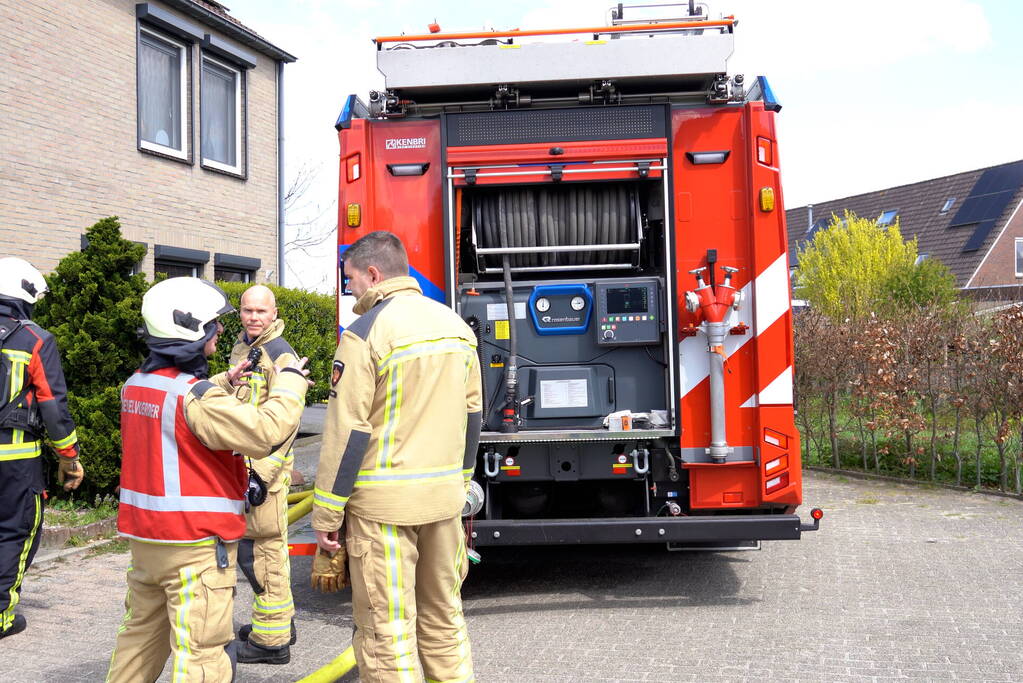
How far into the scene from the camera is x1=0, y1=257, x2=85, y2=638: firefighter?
515 centimetres

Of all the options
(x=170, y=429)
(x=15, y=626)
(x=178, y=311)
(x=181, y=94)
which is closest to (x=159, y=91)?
(x=181, y=94)

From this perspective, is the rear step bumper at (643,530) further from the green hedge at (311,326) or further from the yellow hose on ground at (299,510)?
the green hedge at (311,326)

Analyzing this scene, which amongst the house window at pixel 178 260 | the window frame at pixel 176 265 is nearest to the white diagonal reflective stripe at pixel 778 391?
the house window at pixel 178 260

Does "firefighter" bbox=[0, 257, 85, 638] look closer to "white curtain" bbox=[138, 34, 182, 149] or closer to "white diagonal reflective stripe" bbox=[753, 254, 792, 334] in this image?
"white diagonal reflective stripe" bbox=[753, 254, 792, 334]

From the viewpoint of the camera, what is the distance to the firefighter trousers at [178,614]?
3189 mm

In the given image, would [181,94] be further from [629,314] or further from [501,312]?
[629,314]

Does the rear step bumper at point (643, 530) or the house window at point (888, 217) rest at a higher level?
the house window at point (888, 217)

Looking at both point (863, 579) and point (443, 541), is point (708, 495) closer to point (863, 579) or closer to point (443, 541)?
point (863, 579)

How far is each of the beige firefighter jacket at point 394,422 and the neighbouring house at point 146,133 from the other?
29.3 ft

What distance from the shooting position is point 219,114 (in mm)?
14750

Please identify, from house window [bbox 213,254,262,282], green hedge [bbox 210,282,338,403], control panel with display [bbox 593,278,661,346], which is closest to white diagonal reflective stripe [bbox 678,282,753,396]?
control panel with display [bbox 593,278,661,346]

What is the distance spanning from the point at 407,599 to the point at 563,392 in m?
2.40

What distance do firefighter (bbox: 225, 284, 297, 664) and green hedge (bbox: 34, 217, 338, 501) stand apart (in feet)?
10.9

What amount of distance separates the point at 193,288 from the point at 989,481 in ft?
28.1
